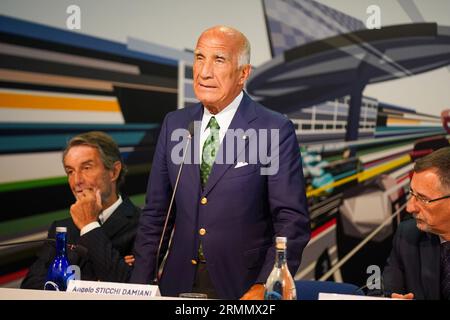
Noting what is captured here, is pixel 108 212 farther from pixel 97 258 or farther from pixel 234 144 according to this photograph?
pixel 234 144

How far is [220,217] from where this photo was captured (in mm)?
2758

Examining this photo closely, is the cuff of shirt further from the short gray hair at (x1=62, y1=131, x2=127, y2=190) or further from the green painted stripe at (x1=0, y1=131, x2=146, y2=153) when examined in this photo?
the green painted stripe at (x1=0, y1=131, x2=146, y2=153)

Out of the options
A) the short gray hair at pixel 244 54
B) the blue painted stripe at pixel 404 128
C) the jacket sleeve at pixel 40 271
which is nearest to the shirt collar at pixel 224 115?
the short gray hair at pixel 244 54

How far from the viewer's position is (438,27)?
3906mm

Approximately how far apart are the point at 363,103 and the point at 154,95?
1292mm

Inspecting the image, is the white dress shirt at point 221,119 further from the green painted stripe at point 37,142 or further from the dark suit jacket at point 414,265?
the green painted stripe at point 37,142

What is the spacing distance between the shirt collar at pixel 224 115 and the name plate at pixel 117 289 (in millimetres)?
1004

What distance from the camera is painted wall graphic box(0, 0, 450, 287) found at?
3.98 metres

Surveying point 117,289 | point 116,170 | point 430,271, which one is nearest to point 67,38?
point 116,170

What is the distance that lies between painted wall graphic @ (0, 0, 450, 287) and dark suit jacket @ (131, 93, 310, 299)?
1.33 metres

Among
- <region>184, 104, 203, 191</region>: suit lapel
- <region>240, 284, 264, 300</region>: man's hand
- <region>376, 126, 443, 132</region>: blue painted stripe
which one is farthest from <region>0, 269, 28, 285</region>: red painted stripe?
<region>376, 126, 443, 132</region>: blue painted stripe

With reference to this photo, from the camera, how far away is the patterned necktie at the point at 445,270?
2679 mm
